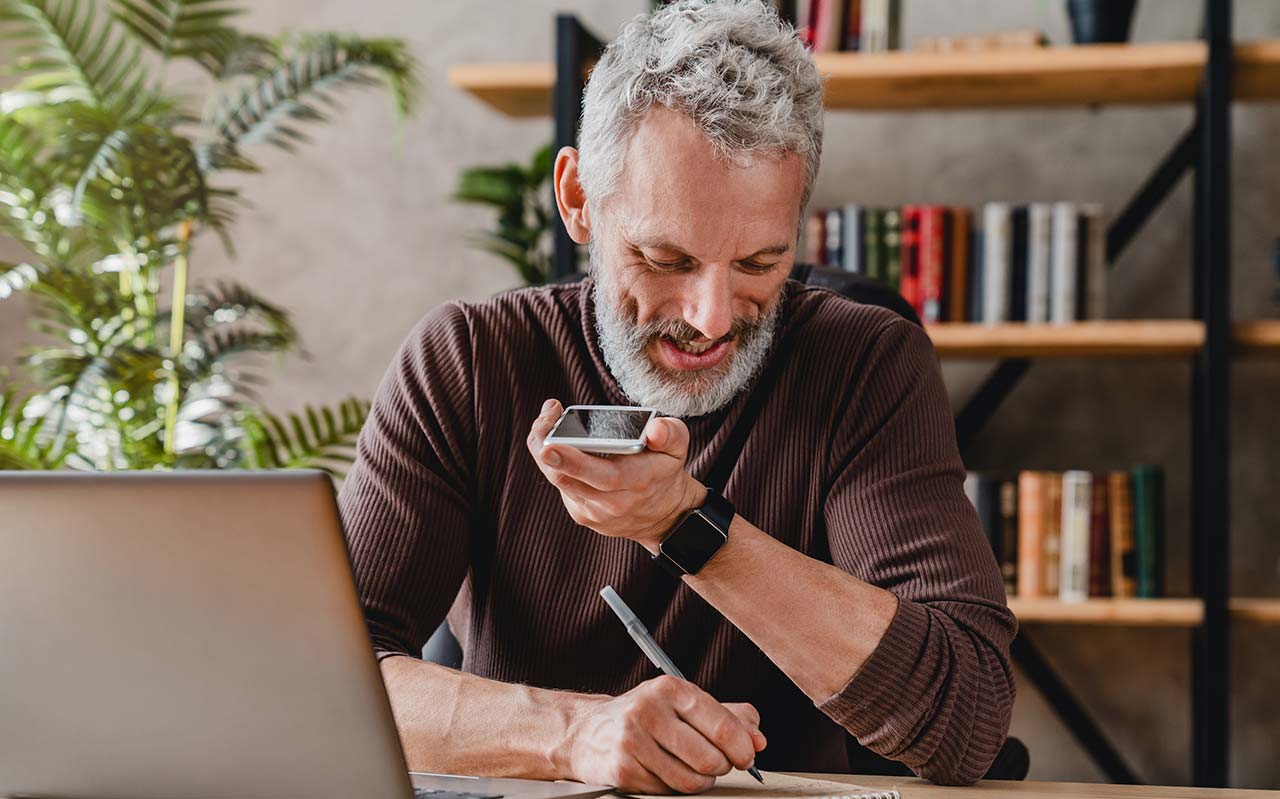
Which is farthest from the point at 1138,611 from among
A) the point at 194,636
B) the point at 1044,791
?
the point at 194,636

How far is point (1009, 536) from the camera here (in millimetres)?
2271

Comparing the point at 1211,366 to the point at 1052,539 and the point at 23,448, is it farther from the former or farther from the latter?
the point at 23,448

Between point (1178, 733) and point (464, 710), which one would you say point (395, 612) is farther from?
point (1178, 733)

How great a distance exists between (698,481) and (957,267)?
1.33 meters

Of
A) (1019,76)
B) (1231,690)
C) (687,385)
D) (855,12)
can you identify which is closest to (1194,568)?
(1231,690)

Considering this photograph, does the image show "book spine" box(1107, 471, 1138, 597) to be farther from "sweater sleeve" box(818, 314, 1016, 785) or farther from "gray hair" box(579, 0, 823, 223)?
"gray hair" box(579, 0, 823, 223)

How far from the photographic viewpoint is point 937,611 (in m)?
1.02

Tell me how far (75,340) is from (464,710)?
1.56 metres

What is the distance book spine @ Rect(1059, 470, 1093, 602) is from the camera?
7.33ft

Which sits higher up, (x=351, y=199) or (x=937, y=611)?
(x=351, y=199)

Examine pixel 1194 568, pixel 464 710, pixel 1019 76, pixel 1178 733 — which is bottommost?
pixel 1178 733

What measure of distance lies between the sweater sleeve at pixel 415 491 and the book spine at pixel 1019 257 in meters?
1.30

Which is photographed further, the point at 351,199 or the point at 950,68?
the point at 351,199

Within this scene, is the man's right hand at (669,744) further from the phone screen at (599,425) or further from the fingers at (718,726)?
the phone screen at (599,425)
